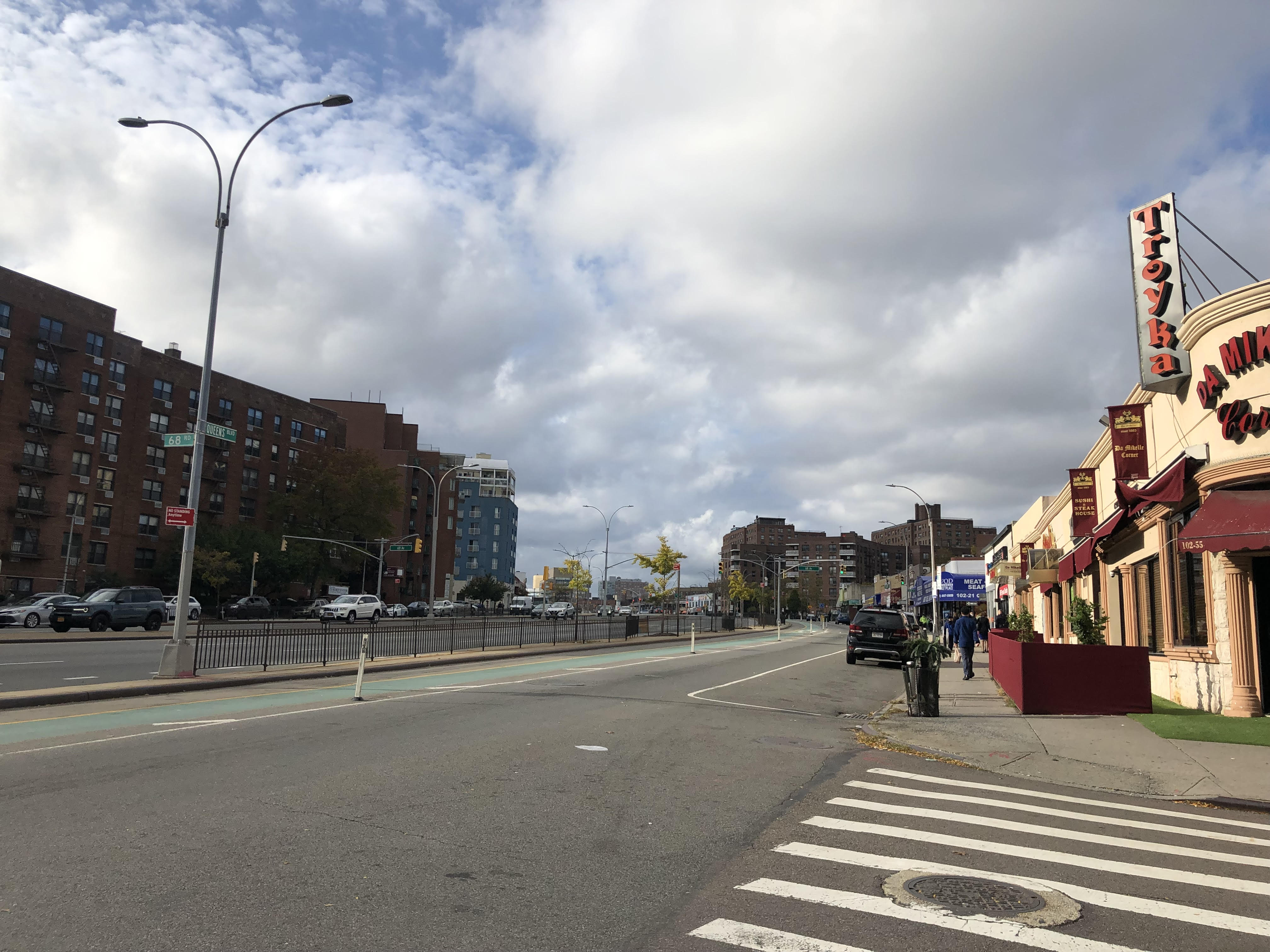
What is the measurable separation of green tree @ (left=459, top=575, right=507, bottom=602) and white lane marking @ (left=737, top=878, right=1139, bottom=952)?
401 feet

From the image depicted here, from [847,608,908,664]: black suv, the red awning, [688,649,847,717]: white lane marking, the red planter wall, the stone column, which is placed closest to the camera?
the red awning

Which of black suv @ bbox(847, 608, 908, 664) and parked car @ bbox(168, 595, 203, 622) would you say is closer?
black suv @ bbox(847, 608, 908, 664)

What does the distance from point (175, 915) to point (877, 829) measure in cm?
520

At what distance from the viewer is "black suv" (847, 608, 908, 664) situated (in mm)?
30797

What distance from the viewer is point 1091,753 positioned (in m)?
12.0

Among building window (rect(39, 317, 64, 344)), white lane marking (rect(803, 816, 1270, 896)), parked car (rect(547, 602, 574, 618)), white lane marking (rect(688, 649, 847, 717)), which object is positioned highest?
building window (rect(39, 317, 64, 344))

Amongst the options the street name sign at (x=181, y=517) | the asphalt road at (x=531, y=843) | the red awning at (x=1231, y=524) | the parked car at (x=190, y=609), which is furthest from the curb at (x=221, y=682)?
the red awning at (x=1231, y=524)

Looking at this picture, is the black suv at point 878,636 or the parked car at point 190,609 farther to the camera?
the parked car at point 190,609

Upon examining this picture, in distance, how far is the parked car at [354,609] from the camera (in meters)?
56.3

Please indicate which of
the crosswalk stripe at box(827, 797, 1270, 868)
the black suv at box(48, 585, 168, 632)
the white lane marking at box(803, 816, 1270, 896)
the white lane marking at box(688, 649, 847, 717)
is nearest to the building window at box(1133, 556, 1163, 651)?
the white lane marking at box(688, 649, 847, 717)

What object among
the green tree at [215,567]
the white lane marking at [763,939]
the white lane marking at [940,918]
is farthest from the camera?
the green tree at [215,567]

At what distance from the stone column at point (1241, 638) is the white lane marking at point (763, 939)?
12.8 metres

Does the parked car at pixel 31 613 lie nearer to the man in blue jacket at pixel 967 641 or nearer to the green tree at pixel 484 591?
the man in blue jacket at pixel 967 641

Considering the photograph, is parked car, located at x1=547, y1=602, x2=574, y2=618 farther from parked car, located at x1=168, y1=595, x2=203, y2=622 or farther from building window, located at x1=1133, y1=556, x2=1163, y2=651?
building window, located at x1=1133, y1=556, x2=1163, y2=651
